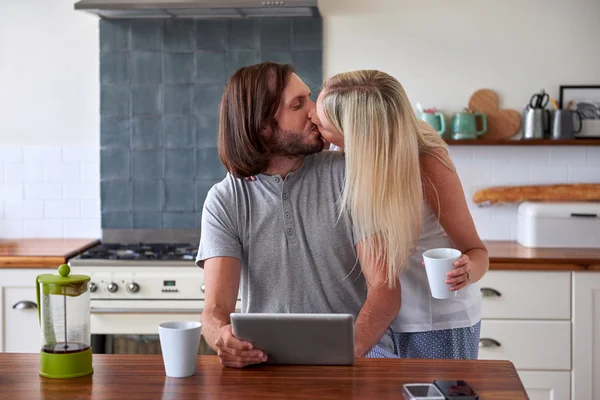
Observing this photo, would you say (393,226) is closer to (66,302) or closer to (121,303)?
(66,302)

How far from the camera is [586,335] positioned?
11.6 ft

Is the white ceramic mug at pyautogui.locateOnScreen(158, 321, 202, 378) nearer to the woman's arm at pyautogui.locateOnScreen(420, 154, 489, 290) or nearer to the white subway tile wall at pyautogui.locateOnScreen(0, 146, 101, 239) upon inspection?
the woman's arm at pyautogui.locateOnScreen(420, 154, 489, 290)

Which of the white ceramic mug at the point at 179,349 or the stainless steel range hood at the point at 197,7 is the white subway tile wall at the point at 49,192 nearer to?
the stainless steel range hood at the point at 197,7

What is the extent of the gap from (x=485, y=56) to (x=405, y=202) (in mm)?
2219

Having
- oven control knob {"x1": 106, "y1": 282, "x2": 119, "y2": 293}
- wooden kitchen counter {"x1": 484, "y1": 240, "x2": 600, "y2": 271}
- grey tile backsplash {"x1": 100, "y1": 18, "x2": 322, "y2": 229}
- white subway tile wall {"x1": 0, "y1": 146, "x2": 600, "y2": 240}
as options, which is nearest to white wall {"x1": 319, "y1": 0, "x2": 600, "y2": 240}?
grey tile backsplash {"x1": 100, "y1": 18, "x2": 322, "y2": 229}

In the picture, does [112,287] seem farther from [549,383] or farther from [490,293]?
[549,383]

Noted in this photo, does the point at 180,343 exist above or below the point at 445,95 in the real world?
below

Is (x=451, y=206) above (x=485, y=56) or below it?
below

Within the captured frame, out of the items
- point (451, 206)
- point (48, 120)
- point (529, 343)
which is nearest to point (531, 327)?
point (529, 343)

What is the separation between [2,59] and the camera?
4.30 m

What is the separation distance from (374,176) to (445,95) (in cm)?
215

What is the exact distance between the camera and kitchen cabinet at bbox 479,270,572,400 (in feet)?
11.7

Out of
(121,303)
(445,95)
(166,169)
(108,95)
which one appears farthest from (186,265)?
(445,95)

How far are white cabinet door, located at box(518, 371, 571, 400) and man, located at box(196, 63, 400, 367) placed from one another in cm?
158
